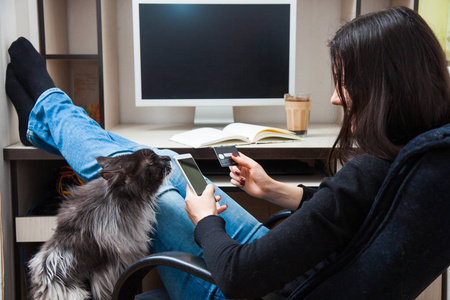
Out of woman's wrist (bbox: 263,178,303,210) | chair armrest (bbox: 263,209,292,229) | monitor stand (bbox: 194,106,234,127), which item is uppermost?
monitor stand (bbox: 194,106,234,127)

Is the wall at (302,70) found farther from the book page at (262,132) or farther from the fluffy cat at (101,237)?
the fluffy cat at (101,237)

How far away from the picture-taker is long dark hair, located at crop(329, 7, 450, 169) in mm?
717

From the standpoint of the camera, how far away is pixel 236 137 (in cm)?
157

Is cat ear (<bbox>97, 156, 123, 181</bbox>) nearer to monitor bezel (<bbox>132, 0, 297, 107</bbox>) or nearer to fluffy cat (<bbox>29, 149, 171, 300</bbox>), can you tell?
fluffy cat (<bbox>29, 149, 171, 300</bbox>)

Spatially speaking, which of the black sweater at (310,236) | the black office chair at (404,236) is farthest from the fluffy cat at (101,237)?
the black office chair at (404,236)

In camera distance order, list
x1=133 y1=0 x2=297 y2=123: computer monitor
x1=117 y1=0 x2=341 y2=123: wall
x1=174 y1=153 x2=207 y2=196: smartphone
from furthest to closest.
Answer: x1=117 y1=0 x2=341 y2=123: wall, x1=133 y1=0 x2=297 y2=123: computer monitor, x1=174 y1=153 x2=207 y2=196: smartphone

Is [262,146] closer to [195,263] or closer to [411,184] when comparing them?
[195,263]

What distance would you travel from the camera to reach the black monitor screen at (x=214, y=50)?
185cm

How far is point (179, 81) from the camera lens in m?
1.88

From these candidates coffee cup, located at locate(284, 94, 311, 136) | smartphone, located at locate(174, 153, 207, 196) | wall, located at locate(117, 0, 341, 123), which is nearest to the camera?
smartphone, located at locate(174, 153, 207, 196)

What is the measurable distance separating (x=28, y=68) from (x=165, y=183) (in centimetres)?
83

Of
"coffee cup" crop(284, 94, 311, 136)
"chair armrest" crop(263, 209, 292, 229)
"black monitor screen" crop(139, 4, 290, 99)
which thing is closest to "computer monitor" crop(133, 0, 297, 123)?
"black monitor screen" crop(139, 4, 290, 99)

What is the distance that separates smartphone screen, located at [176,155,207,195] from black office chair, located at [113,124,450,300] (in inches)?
14.3

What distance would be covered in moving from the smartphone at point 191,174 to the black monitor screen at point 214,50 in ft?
2.77
